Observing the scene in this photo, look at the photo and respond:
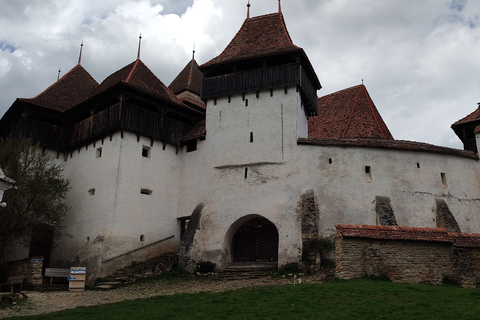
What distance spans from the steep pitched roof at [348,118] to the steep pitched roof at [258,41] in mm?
4868

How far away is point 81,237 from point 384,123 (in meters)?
15.9

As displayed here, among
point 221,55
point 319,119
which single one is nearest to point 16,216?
point 221,55

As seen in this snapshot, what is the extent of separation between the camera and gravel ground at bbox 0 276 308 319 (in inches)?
537

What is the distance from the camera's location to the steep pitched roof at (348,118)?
23.0 meters

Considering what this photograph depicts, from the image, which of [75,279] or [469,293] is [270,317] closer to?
[469,293]

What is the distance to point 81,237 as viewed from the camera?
21.4 m

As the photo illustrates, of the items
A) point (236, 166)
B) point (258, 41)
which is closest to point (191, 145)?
point (236, 166)

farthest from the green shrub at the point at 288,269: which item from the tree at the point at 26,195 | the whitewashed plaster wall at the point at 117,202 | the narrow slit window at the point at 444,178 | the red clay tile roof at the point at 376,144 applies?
the tree at the point at 26,195

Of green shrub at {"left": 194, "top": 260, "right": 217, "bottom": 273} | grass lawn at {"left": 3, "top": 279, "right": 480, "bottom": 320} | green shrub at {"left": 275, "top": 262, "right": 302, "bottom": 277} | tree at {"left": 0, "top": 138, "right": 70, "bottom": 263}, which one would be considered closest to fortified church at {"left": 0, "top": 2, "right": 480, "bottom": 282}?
green shrub at {"left": 194, "top": 260, "right": 217, "bottom": 273}

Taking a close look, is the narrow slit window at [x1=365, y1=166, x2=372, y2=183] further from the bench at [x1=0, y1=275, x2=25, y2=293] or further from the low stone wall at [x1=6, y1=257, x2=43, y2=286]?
the bench at [x1=0, y1=275, x2=25, y2=293]

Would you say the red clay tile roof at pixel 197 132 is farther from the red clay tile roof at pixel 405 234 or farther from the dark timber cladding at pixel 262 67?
the red clay tile roof at pixel 405 234

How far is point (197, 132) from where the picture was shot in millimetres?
23266

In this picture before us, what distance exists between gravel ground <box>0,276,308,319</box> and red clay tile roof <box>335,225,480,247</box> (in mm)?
1923

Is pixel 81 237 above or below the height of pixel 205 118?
below
